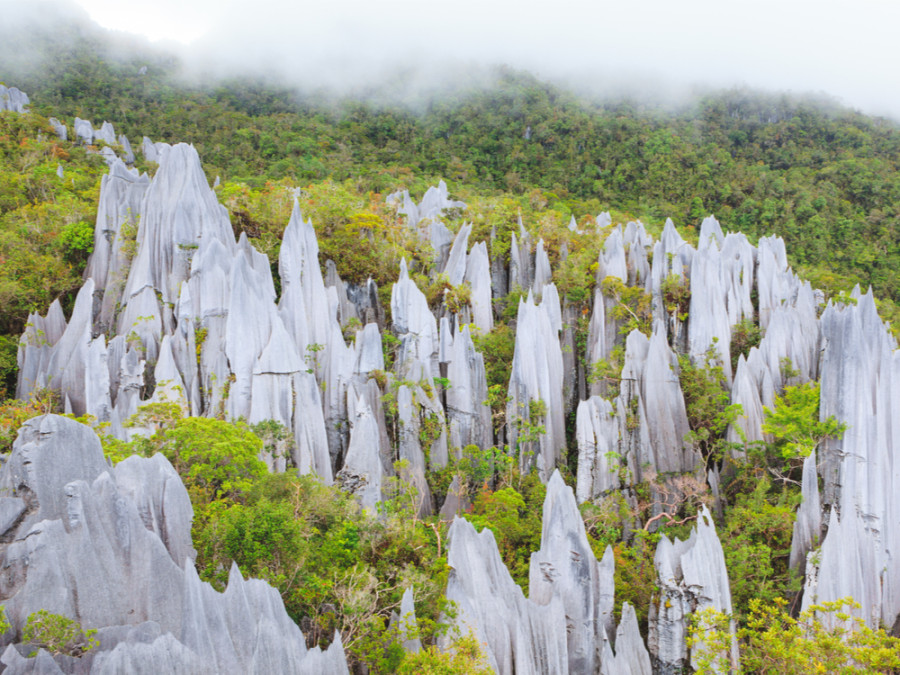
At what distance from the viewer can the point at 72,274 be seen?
22.5m

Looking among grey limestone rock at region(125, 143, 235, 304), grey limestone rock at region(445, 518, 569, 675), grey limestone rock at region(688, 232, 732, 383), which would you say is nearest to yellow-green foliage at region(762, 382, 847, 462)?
grey limestone rock at region(688, 232, 732, 383)

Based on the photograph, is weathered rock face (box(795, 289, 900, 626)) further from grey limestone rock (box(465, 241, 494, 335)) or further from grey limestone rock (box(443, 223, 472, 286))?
grey limestone rock (box(443, 223, 472, 286))

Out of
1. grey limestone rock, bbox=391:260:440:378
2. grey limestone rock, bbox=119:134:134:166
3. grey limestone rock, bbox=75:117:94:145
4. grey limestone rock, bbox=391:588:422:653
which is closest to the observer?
grey limestone rock, bbox=391:588:422:653

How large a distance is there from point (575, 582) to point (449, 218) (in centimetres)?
2088

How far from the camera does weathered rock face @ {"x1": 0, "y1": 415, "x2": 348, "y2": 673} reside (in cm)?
883

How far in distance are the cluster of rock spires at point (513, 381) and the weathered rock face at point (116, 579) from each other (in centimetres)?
448

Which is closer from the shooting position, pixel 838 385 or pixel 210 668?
pixel 210 668

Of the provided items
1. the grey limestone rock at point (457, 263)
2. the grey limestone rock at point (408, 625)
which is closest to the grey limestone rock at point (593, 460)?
the grey limestone rock at point (457, 263)

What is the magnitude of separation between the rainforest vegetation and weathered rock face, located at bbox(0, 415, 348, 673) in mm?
1526

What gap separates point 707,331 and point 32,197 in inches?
1210

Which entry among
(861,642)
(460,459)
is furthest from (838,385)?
(460,459)

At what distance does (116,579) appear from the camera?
9.64 meters

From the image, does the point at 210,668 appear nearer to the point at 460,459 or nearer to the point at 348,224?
the point at 460,459

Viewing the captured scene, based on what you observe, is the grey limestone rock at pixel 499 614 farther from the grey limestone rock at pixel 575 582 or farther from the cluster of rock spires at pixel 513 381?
the grey limestone rock at pixel 575 582
